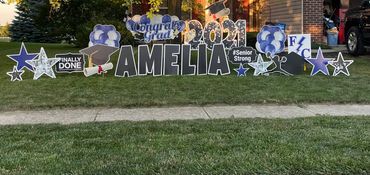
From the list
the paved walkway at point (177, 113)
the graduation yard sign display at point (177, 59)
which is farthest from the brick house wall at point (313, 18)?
the paved walkway at point (177, 113)

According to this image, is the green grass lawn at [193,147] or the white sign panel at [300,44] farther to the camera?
the white sign panel at [300,44]

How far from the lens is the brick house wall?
18625 millimetres

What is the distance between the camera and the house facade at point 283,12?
18672 millimetres

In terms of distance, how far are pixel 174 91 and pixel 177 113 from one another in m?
1.59

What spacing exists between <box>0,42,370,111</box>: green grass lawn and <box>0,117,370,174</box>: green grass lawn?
177 cm

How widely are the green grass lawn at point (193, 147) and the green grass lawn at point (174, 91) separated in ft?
Answer: 5.80

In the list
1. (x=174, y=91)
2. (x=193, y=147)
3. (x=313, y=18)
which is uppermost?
(x=313, y=18)

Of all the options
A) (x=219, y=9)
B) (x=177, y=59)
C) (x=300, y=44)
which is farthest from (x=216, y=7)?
(x=177, y=59)

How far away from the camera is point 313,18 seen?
18.7 metres

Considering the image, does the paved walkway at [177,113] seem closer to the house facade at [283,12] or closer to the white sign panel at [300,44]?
the white sign panel at [300,44]

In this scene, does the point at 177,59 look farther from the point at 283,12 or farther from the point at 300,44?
the point at 283,12

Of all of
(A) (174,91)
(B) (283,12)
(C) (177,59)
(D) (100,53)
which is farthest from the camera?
(B) (283,12)

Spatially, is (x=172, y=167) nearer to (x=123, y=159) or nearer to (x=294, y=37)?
(x=123, y=159)

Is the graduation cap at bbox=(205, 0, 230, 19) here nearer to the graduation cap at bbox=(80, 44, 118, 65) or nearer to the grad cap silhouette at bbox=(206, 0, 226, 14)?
the grad cap silhouette at bbox=(206, 0, 226, 14)
